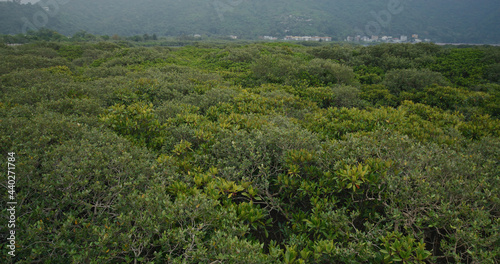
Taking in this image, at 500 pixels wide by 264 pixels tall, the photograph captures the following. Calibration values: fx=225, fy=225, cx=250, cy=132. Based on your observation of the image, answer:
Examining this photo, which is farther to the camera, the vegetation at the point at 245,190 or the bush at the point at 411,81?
the bush at the point at 411,81

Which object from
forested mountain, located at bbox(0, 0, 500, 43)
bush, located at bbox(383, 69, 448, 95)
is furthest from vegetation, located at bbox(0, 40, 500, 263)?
forested mountain, located at bbox(0, 0, 500, 43)

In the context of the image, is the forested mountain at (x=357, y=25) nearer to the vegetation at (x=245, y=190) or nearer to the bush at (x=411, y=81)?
the bush at (x=411, y=81)

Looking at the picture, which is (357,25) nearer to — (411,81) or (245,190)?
(411,81)

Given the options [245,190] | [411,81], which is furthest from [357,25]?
[245,190]

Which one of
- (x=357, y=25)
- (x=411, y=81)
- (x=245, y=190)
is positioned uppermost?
(x=357, y=25)

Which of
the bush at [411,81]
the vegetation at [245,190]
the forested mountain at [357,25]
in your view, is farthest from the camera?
the forested mountain at [357,25]

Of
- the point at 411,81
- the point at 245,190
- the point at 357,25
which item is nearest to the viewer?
the point at 245,190

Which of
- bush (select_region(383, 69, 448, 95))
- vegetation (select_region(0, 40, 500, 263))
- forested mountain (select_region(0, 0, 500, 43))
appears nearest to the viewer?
vegetation (select_region(0, 40, 500, 263))

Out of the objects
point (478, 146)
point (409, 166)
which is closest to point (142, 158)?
point (409, 166)

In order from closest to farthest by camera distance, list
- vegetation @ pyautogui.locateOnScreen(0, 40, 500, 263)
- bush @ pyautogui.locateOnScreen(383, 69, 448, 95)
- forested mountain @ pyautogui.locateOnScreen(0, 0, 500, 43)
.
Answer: vegetation @ pyautogui.locateOnScreen(0, 40, 500, 263), bush @ pyautogui.locateOnScreen(383, 69, 448, 95), forested mountain @ pyautogui.locateOnScreen(0, 0, 500, 43)

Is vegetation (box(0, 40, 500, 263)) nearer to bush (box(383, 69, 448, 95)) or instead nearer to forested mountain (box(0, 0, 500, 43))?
bush (box(383, 69, 448, 95))

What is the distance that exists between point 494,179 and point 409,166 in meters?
1.45

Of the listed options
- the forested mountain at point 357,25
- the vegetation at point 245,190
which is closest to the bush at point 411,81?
the vegetation at point 245,190

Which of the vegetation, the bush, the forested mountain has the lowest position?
the vegetation
